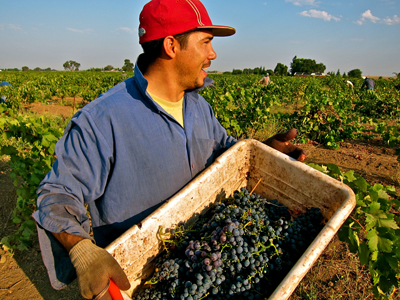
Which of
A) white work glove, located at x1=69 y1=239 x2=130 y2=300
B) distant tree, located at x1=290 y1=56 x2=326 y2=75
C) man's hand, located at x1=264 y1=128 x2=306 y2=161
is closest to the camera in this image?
white work glove, located at x1=69 y1=239 x2=130 y2=300

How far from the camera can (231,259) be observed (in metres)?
1.21

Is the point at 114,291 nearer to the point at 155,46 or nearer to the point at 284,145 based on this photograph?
the point at 155,46

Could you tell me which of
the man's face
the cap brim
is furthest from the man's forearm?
the cap brim

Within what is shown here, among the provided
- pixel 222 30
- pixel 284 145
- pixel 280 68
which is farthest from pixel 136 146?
pixel 280 68

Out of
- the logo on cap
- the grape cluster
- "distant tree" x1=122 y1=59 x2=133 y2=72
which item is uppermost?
"distant tree" x1=122 y1=59 x2=133 y2=72

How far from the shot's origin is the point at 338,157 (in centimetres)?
569

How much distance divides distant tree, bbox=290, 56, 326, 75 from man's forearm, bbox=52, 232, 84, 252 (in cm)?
7813

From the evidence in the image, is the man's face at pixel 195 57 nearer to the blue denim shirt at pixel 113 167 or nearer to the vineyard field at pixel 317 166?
the blue denim shirt at pixel 113 167

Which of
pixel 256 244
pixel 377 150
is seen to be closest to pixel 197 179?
pixel 256 244

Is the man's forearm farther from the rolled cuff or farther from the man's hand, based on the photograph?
the man's hand

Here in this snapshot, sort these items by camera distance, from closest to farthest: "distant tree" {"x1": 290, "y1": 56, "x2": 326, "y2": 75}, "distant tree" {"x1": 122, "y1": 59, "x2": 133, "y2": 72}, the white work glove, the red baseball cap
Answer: the white work glove → the red baseball cap → "distant tree" {"x1": 122, "y1": 59, "x2": 133, "y2": 72} → "distant tree" {"x1": 290, "y1": 56, "x2": 326, "y2": 75}

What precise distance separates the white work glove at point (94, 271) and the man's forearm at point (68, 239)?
0.04m

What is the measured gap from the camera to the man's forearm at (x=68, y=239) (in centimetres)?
108

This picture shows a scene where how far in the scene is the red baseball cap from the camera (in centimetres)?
145
